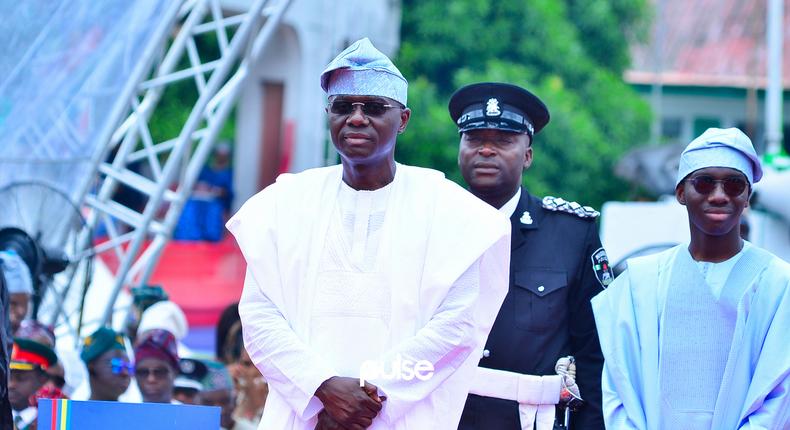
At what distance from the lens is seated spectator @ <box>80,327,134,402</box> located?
22.8 ft

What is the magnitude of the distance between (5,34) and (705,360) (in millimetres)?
5226

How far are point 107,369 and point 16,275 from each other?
795 millimetres

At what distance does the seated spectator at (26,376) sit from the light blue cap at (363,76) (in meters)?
2.71

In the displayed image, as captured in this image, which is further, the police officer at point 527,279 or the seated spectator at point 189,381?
the seated spectator at point 189,381

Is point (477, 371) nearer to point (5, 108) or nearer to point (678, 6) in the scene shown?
point (5, 108)

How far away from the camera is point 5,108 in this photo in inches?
331

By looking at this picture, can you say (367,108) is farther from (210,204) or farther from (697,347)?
(210,204)

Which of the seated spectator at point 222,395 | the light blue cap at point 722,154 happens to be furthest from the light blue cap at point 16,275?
the light blue cap at point 722,154

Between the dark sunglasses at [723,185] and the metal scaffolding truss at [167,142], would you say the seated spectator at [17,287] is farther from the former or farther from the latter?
the dark sunglasses at [723,185]

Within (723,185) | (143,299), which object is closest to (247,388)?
(143,299)

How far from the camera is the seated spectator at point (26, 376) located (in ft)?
20.5

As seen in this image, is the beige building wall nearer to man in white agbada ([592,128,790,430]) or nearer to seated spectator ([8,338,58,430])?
seated spectator ([8,338,58,430])

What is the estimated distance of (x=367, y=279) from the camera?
13.3 ft

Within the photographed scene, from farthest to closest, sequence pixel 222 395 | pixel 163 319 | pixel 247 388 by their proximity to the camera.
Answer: pixel 163 319 < pixel 247 388 < pixel 222 395
